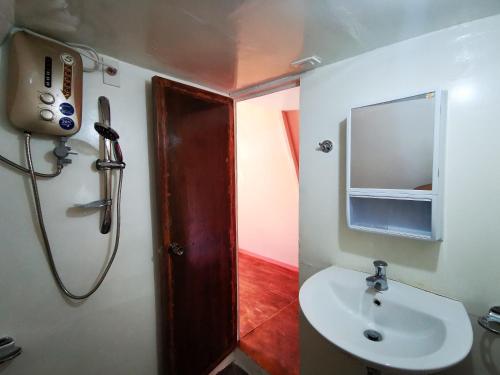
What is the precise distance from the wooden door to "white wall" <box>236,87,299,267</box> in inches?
47.1

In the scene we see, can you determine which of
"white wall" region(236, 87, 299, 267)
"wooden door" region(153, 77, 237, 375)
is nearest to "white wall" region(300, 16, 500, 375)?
"wooden door" region(153, 77, 237, 375)

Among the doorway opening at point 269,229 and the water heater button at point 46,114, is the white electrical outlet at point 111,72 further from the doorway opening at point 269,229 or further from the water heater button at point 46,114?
the doorway opening at point 269,229

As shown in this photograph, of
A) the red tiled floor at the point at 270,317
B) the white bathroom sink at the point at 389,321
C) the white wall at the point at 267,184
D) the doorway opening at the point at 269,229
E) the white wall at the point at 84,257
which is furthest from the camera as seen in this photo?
the white wall at the point at 267,184

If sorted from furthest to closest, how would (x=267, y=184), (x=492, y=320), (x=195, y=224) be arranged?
(x=267, y=184), (x=195, y=224), (x=492, y=320)

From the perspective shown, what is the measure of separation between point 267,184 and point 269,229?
693 millimetres

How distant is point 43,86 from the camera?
863 millimetres

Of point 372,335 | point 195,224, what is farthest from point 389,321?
point 195,224

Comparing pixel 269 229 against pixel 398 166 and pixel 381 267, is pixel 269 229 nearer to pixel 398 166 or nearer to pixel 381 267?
pixel 381 267

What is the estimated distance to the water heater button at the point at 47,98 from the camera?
86cm

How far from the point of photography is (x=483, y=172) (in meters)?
0.85

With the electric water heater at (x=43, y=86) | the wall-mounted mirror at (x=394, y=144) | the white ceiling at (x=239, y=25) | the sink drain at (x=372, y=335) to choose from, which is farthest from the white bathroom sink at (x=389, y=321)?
the electric water heater at (x=43, y=86)

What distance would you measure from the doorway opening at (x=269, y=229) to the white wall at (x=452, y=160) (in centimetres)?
72

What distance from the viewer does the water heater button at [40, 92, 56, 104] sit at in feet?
2.82

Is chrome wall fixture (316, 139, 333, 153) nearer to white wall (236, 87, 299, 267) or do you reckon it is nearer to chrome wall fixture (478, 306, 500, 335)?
chrome wall fixture (478, 306, 500, 335)
